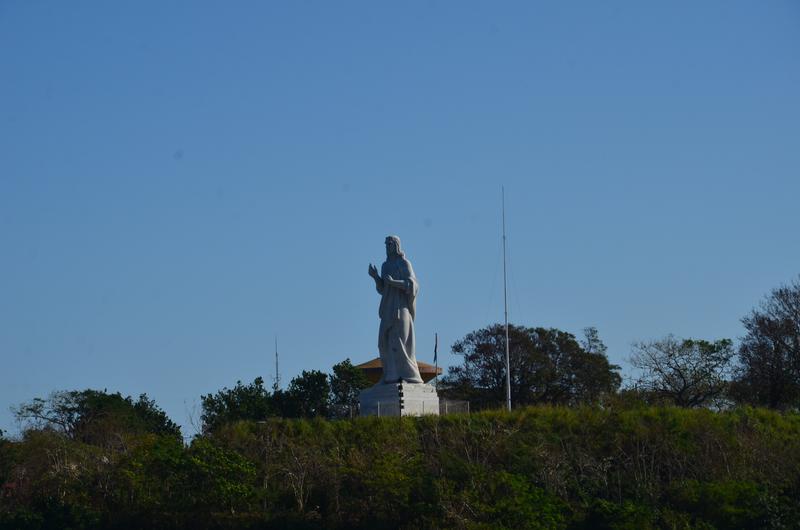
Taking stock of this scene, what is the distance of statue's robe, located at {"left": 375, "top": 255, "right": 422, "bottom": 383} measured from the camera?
94.6ft

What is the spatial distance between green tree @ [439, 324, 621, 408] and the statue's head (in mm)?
16051

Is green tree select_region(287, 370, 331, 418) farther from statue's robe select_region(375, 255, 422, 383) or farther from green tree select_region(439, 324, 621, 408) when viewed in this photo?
statue's robe select_region(375, 255, 422, 383)

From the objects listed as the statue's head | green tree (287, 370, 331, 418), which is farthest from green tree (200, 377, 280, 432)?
the statue's head

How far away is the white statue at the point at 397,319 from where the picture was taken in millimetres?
28844

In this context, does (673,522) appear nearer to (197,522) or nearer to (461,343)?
(197,522)

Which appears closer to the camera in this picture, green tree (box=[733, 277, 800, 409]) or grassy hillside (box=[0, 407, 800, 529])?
grassy hillside (box=[0, 407, 800, 529])

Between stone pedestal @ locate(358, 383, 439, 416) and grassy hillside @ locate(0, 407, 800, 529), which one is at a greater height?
stone pedestal @ locate(358, 383, 439, 416)

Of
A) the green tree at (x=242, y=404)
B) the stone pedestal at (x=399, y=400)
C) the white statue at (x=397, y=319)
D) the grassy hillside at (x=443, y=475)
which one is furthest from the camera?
the green tree at (x=242, y=404)

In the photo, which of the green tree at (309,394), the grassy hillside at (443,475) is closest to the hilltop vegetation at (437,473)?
the grassy hillside at (443,475)

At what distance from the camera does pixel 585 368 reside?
153 feet

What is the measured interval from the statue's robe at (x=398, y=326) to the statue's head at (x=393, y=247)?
0.22m

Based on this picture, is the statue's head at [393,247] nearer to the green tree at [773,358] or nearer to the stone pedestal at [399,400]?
the stone pedestal at [399,400]

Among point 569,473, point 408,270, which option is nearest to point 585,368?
point 408,270

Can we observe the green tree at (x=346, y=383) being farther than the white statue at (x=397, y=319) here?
Yes
